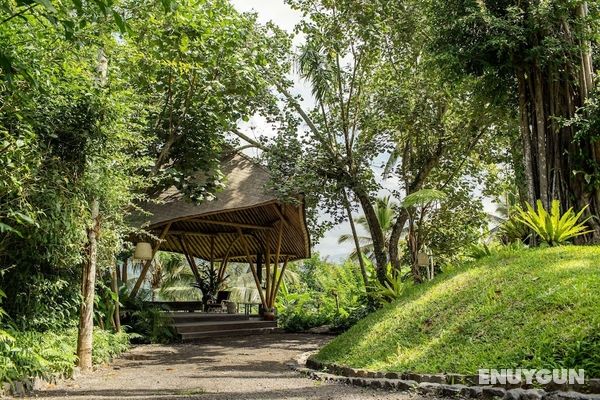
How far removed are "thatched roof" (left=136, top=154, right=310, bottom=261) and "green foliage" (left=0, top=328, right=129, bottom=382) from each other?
14.1ft

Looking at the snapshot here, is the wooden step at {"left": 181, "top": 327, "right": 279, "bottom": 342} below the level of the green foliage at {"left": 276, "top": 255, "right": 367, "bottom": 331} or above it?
below

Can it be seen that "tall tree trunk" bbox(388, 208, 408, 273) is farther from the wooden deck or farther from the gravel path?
the wooden deck

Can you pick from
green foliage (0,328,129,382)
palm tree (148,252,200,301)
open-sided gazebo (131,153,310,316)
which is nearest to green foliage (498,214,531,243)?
open-sided gazebo (131,153,310,316)

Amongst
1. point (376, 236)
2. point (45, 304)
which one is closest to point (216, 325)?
point (376, 236)

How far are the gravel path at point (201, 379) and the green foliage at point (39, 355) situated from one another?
0.54 feet

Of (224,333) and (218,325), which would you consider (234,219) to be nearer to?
(218,325)

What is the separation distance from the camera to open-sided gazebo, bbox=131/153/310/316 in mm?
11516

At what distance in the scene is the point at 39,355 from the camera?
16.1 feet

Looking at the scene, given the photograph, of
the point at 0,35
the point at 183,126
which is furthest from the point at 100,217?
the point at 183,126

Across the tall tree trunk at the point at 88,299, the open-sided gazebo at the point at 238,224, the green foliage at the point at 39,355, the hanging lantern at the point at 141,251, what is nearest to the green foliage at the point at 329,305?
the open-sided gazebo at the point at 238,224

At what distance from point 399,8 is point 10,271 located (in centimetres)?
887

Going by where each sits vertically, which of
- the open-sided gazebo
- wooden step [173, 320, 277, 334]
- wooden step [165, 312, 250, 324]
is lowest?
wooden step [173, 320, 277, 334]

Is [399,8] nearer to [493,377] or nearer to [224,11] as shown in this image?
[224,11]

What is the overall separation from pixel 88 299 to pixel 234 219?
8455mm
